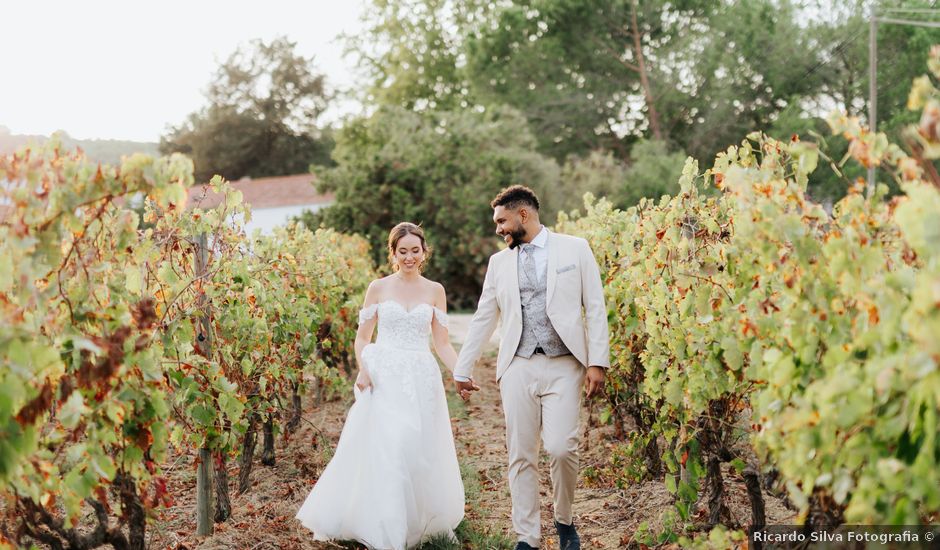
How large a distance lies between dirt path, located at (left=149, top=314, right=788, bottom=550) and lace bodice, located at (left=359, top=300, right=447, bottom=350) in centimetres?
95

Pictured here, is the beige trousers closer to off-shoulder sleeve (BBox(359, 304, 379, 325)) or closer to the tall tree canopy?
off-shoulder sleeve (BBox(359, 304, 379, 325))

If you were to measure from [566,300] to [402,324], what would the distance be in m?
1.23

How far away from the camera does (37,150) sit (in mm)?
3031

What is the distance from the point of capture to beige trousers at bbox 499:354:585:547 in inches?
188

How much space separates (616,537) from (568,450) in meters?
0.98

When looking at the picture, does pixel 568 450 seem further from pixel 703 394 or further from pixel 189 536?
pixel 189 536

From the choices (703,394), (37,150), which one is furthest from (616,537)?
(37,150)

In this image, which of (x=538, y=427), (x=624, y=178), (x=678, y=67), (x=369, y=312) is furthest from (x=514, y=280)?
(x=678, y=67)

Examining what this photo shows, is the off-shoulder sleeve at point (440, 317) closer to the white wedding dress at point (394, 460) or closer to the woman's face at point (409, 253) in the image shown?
the white wedding dress at point (394, 460)

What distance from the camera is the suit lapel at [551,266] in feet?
16.1

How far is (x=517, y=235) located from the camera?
16.7 ft

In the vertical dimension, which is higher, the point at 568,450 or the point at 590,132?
the point at 590,132

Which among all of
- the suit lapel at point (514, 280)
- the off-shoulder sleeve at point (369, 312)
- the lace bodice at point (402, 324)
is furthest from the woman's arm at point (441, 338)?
the suit lapel at point (514, 280)

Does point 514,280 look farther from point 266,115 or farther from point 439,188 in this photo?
point 266,115
